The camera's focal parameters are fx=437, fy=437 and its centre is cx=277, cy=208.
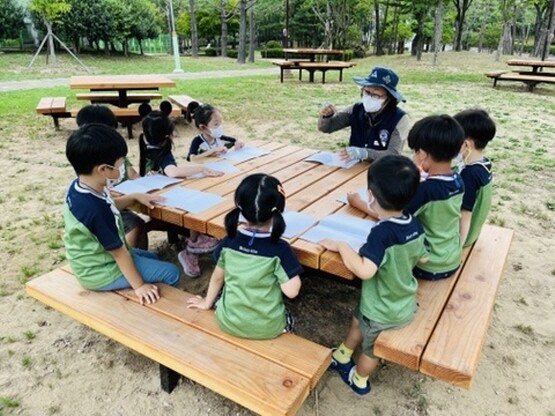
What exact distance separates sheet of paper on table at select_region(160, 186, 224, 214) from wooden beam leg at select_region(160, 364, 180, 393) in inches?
31.4

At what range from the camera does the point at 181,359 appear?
5.85 feet

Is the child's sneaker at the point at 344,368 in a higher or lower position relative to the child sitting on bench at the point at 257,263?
lower

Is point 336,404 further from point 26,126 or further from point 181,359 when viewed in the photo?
point 26,126

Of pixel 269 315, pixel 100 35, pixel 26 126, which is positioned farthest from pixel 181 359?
pixel 100 35

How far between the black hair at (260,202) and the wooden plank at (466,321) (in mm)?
781

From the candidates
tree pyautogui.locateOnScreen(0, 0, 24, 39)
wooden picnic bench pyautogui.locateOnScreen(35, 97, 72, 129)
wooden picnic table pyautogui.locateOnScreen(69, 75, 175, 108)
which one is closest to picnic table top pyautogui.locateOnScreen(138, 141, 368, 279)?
wooden picnic table pyautogui.locateOnScreen(69, 75, 175, 108)

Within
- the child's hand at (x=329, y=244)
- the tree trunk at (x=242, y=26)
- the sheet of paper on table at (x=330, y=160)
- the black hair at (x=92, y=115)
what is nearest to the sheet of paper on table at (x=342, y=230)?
the child's hand at (x=329, y=244)

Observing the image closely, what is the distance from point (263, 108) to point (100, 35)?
1799 cm

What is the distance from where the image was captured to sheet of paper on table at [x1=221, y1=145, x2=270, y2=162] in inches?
132

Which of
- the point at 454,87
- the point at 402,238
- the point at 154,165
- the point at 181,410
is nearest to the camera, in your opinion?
the point at 402,238

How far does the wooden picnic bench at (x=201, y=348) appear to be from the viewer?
164 cm

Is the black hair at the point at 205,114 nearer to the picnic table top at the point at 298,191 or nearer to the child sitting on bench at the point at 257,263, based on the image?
the picnic table top at the point at 298,191

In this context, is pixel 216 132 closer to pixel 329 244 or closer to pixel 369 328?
pixel 329 244

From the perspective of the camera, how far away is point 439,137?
1.94 m
